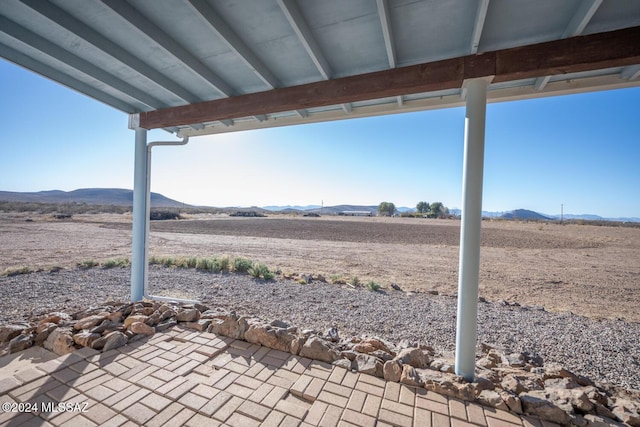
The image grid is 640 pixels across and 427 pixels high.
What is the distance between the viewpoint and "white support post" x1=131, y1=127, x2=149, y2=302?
134 inches

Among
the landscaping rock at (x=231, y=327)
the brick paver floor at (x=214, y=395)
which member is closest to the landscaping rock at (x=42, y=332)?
the brick paver floor at (x=214, y=395)

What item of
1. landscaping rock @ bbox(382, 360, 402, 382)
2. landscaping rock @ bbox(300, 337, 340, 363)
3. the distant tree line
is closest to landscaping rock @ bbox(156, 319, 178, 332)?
landscaping rock @ bbox(300, 337, 340, 363)

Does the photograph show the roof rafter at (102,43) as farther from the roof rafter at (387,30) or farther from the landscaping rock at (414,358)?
the landscaping rock at (414,358)

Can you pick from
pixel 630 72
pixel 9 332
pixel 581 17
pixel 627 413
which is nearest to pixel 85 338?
pixel 9 332

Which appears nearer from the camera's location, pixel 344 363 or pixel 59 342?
pixel 344 363

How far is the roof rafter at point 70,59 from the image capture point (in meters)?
1.91

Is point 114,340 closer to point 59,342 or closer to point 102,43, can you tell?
point 59,342

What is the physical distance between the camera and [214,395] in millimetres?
1812

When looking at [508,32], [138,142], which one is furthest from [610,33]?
[138,142]

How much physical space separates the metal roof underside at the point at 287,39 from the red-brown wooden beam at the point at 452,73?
4 centimetres

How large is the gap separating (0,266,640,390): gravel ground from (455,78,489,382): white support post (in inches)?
36.3

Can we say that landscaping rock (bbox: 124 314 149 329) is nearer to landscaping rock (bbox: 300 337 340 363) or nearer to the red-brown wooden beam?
landscaping rock (bbox: 300 337 340 363)

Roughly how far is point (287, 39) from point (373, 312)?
375 cm

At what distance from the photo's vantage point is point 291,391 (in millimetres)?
1862
